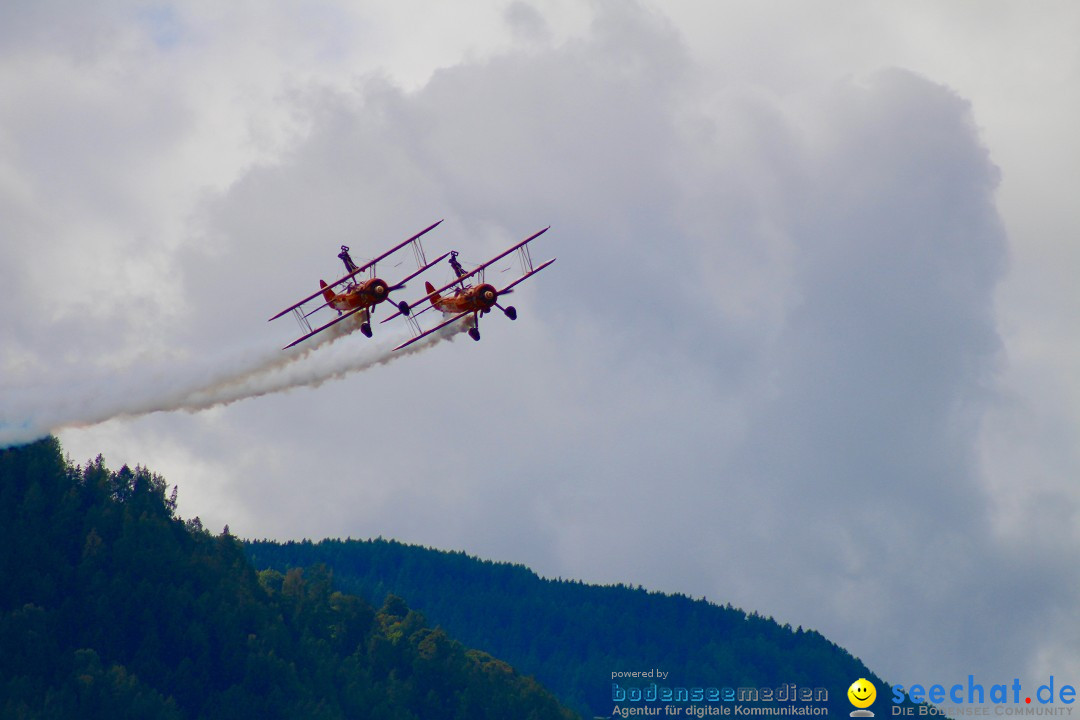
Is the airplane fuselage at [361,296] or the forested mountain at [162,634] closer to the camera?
the airplane fuselage at [361,296]

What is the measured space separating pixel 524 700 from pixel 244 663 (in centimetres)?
3620

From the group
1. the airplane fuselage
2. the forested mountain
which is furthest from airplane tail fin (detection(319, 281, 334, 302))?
the forested mountain

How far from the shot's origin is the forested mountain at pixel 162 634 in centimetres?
13600

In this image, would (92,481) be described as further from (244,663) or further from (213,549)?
(244,663)

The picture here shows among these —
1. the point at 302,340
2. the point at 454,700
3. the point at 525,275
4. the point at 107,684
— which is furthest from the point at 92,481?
the point at 525,275

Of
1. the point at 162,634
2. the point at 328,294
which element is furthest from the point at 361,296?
the point at 162,634

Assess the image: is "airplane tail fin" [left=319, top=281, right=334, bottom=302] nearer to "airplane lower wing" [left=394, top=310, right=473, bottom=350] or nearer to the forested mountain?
"airplane lower wing" [left=394, top=310, right=473, bottom=350]

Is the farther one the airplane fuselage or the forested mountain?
the forested mountain

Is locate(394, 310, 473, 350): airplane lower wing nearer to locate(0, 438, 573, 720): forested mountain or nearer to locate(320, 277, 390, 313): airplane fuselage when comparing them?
locate(320, 277, 390, 313): airplane fuselage

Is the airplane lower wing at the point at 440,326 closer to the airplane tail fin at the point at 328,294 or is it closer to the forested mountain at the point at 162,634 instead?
the airplane tail fin at the point at 328,294

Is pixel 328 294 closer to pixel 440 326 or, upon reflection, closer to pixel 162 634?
pixel 440 326

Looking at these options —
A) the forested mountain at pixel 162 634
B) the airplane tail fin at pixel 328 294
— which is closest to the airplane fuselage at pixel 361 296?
the airplane tail fin at pixel 328 294

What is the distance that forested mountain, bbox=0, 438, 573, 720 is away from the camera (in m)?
136

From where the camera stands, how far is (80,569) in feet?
495
